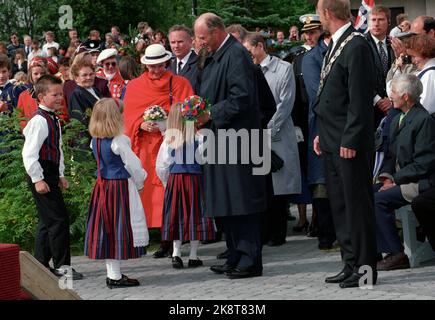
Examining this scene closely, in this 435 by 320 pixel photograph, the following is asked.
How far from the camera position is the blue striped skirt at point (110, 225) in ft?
29.3

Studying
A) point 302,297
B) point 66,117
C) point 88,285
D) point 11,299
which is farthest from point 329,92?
point 66,117

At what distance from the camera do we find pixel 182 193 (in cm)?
973

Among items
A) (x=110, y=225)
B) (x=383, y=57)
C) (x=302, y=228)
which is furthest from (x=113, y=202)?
(x=383, y=57)

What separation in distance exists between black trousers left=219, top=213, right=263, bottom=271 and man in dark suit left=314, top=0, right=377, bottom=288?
2.59ft

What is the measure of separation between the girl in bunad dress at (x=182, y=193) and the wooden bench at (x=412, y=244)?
1.83 metres

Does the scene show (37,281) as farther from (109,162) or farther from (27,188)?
(27,188)

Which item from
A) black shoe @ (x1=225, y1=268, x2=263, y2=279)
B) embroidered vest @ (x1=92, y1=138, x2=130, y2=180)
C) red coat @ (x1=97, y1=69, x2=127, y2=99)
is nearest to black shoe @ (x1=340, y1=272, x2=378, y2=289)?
black shoe @ (x1=225, y1=268, x2=263, y2=279)

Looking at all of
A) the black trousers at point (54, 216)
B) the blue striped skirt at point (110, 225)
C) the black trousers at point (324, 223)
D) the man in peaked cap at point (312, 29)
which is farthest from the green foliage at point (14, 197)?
the man in peaked cap at point (312, 29)

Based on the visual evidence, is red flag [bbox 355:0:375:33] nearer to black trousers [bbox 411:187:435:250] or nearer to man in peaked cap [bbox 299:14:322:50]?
man in peaked cap [bbox 299:14:322:50]

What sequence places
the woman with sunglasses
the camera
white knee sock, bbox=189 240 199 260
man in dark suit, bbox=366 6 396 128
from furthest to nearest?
the woman with sunglasses, man in dark suit, bbox=366 6 396 128, the camera, white knee sock, bbox=189 240 199 260

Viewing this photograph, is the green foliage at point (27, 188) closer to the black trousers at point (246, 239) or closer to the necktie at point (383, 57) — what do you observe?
the black trousers at point (246, 239)

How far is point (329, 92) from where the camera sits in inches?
331

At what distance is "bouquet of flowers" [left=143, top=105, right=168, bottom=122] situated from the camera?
33.0 feet

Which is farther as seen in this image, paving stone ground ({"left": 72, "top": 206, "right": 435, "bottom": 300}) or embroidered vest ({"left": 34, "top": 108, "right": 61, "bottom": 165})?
embroidered vest ({"left": 34, "top": 108, "right": 61, "bottom": 165})
